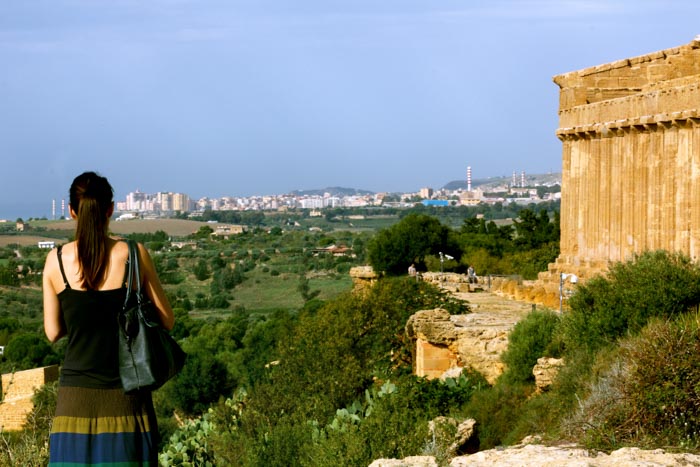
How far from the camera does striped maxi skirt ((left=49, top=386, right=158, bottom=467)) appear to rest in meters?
4.14

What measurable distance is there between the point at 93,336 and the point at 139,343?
0.18m

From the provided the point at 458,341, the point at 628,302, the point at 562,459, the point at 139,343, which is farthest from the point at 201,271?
the point at 139,343

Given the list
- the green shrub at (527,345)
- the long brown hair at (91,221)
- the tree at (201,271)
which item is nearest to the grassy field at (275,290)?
the tree at (201,271)

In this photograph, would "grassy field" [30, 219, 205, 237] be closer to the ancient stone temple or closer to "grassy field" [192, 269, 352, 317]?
"grassy field" [192, 269, 352, 317]

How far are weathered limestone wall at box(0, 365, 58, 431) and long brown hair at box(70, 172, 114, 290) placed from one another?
2123 centimetres

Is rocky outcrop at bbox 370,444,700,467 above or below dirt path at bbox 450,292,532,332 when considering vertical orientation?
above

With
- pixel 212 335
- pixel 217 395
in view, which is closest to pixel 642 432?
pixel 217 395

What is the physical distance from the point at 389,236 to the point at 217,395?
22.6 ft

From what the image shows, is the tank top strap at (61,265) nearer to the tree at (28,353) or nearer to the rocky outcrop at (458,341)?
the rocky outcrop at (458,341)

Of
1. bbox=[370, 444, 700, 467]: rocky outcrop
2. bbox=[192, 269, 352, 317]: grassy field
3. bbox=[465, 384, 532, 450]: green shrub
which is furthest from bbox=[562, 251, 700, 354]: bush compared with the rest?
bbox=[192, 269, 352, 317]: grassy field

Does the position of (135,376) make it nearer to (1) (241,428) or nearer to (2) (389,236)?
(1) (241,428)

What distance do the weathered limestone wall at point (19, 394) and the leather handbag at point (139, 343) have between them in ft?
70.0

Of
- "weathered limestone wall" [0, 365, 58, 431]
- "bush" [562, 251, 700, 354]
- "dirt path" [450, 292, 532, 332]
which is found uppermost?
"bush" [562, 251, 700, 354]

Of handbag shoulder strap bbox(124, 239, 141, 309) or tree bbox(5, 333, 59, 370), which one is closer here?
handbag shoulder strap bbox(124, 239, 141, 309)
